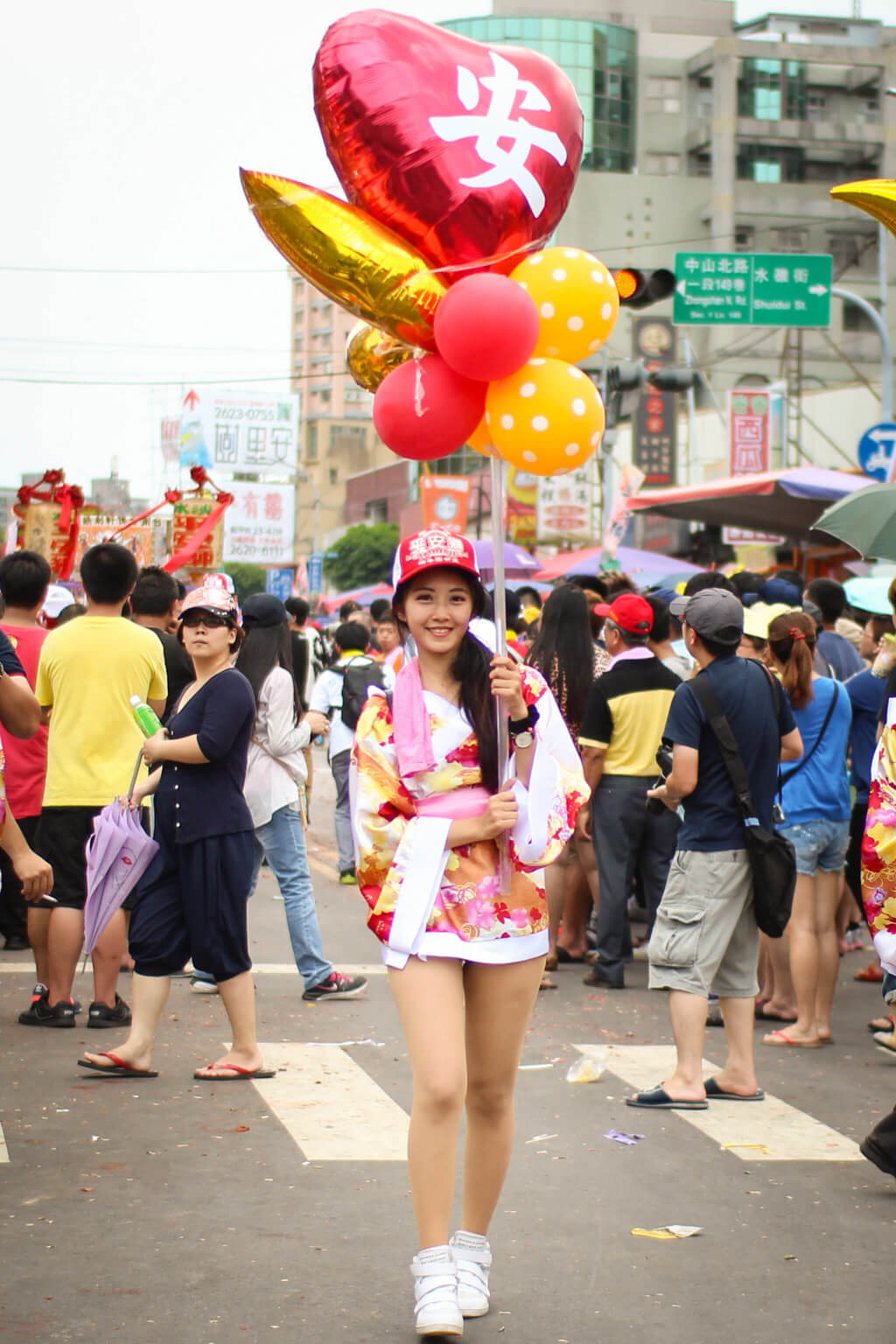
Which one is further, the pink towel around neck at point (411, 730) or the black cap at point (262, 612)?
the black cap at point (262, 612)

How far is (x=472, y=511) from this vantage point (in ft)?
241

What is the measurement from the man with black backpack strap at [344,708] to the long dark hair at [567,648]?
10.7ft

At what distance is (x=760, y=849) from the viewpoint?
21.6 ft

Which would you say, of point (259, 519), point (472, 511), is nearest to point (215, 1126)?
point (259, 519)

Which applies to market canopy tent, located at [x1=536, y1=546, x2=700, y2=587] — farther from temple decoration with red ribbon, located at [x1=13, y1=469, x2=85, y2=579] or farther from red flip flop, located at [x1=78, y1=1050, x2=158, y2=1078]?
red flip flop, located at [x1=78, y1=1050, x2=158, y2=1078]

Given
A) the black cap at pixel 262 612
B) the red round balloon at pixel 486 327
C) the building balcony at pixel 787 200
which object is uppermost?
the building balcony at pixel 787 200

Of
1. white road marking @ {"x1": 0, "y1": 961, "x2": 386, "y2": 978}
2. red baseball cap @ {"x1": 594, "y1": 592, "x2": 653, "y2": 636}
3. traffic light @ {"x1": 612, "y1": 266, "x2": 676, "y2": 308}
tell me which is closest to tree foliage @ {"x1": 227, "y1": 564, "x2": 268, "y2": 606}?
traffic light @ {"x1": 612, "y1": 266, "x2": 676, "y2": 308}

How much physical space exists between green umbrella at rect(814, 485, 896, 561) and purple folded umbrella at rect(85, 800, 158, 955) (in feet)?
11.2

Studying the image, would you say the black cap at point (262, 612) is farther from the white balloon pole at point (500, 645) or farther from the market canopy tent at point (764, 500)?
the market canopy tent at point (764, 500)

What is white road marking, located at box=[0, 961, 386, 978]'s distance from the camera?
30.0 ft

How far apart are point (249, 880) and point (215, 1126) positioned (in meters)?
1.16

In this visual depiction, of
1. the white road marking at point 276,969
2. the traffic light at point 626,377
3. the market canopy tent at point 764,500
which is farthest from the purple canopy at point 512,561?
the white road marking at point 276,969

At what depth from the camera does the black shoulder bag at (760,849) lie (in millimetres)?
A: 6586

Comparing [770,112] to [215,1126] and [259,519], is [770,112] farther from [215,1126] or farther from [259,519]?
[215,1126]
